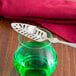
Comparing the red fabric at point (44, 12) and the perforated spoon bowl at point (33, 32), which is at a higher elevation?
the red fabric at point (44, 12)

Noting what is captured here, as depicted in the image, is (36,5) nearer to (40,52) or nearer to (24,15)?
(24,15)

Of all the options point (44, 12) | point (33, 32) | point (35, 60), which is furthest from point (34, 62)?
point (44, 12)

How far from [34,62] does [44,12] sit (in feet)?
0.86

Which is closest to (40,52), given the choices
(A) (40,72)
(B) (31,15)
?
(A) (40,72)

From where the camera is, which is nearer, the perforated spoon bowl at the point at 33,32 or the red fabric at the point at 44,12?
the perforated spoon bowl at the point at 33,32

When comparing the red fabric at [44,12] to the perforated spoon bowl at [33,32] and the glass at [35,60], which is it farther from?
the glass at [35,60]

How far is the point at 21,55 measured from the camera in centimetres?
43

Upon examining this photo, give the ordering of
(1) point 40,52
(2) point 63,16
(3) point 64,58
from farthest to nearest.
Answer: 1. (2) point 63,16
2. (3) point 64,58
3. (1) point 40,52

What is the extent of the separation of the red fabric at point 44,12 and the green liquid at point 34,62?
206 millimetres

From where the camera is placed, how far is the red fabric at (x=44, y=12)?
64 centimetres

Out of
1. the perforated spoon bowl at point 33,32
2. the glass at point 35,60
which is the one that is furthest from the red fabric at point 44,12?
the glass at point 35,60

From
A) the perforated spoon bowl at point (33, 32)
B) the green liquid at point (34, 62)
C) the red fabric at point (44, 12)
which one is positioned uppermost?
the red fabric at point (44, 12)

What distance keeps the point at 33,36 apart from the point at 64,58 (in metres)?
0.10

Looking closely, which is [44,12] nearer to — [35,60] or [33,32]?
[33,32]
